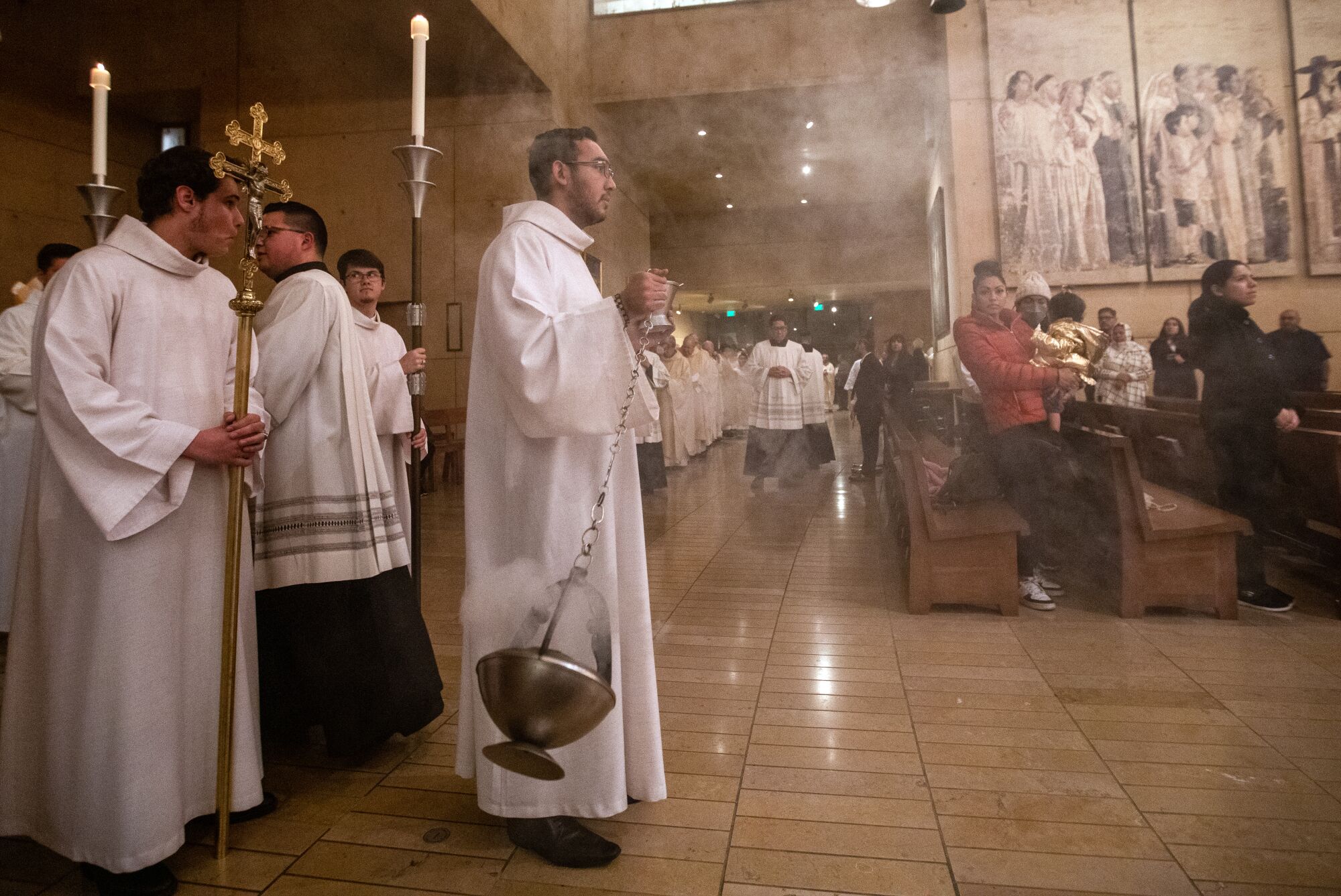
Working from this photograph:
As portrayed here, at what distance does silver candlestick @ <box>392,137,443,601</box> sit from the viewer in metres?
2.12

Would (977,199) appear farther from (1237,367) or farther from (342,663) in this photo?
(342,663)

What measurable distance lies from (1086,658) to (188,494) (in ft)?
8.63

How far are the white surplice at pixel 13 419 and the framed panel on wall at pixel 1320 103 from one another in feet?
21.4

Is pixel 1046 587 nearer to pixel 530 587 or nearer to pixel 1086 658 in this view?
pixel 1086 658

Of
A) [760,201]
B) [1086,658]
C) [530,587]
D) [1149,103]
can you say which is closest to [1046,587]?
[1086,658]

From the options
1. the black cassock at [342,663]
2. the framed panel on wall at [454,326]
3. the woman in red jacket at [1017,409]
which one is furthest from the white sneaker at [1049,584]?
the framed panel on wall at [454,326]

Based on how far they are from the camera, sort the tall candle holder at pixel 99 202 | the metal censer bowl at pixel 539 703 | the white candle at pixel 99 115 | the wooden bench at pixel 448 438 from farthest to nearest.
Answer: the wooden bench at pixel 448 438
the tall candle holder at pixel 99 202
the white candle at pixel 99 115
the metal censer bowl at pixel 539 703

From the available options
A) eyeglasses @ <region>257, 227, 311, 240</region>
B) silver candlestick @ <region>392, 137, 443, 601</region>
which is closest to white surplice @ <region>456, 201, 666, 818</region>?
silver candlestick @ <region>392, 137, 443, 601</region>

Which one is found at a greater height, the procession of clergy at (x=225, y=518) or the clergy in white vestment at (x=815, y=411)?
the clergy in white vestment at (x=815, y=411)

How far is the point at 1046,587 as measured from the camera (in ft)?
11.2

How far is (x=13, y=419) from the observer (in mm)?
3080

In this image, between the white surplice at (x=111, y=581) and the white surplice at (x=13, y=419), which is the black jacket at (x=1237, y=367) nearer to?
the white surplice at (x=111, y=581)

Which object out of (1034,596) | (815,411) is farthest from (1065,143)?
(1034,596)

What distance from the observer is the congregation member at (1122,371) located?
17.9 feet
